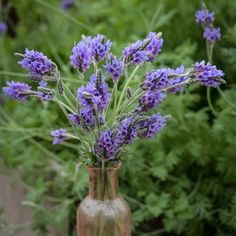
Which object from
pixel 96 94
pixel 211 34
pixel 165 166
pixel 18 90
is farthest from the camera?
pixel 165 166

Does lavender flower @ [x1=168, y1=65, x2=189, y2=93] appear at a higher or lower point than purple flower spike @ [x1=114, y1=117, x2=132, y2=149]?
higher

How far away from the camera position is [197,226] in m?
1.43

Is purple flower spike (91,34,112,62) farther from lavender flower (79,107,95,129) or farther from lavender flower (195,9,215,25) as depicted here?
lavender flower (195,9,215,25)

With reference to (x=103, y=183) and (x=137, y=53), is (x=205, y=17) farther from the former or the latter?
(x=103, y=183)

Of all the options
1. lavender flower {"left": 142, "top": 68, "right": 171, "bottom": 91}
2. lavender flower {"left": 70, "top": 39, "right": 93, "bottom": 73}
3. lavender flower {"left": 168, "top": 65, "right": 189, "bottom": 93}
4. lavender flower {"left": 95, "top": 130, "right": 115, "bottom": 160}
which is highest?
lavender flower {"left": 70, "top": 39, "right": 93, "bottom": 73}

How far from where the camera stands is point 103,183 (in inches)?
38.6

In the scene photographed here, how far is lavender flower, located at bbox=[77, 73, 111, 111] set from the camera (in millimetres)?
895

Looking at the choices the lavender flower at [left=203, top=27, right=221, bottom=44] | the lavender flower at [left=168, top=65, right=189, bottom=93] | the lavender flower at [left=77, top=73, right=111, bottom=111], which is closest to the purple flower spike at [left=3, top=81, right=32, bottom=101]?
the lavender flower at [left=77, top=73, right=111, bottom=111]

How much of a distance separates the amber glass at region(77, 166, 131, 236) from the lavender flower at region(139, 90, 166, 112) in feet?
0.37

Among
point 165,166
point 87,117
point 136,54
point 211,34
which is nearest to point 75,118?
point 87,117

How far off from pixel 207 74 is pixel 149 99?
99mm

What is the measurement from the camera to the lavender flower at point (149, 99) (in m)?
0.94

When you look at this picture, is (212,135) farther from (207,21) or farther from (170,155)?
(207,21)

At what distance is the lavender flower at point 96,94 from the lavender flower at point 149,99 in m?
0.06
